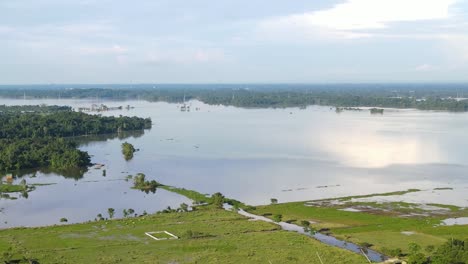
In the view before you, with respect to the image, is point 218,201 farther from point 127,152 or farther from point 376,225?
point 127,152

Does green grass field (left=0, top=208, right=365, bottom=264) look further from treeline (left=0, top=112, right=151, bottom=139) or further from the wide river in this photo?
treeline (left=0, top=112, right=151, bottom=139)

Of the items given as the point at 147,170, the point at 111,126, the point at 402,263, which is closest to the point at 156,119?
the point at 111,126

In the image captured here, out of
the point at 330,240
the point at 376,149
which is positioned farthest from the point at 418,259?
the point at 376,149

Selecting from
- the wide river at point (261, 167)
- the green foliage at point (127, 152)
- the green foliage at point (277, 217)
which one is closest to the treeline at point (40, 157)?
the wide river at point (261, 167)

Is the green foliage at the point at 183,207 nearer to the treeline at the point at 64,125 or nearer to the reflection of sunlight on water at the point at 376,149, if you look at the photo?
the reflection of sunlight on water at the point at 376,149

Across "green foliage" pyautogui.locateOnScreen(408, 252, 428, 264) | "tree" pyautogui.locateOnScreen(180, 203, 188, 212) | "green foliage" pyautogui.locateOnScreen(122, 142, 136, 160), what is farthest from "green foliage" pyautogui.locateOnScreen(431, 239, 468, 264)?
"green foliage" pyautogui.locateOnScreen(122, 142, 136, 160)

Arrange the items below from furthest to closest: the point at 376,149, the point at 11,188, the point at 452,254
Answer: the point at 376,149, the point at 11,188, the point at 452,254
